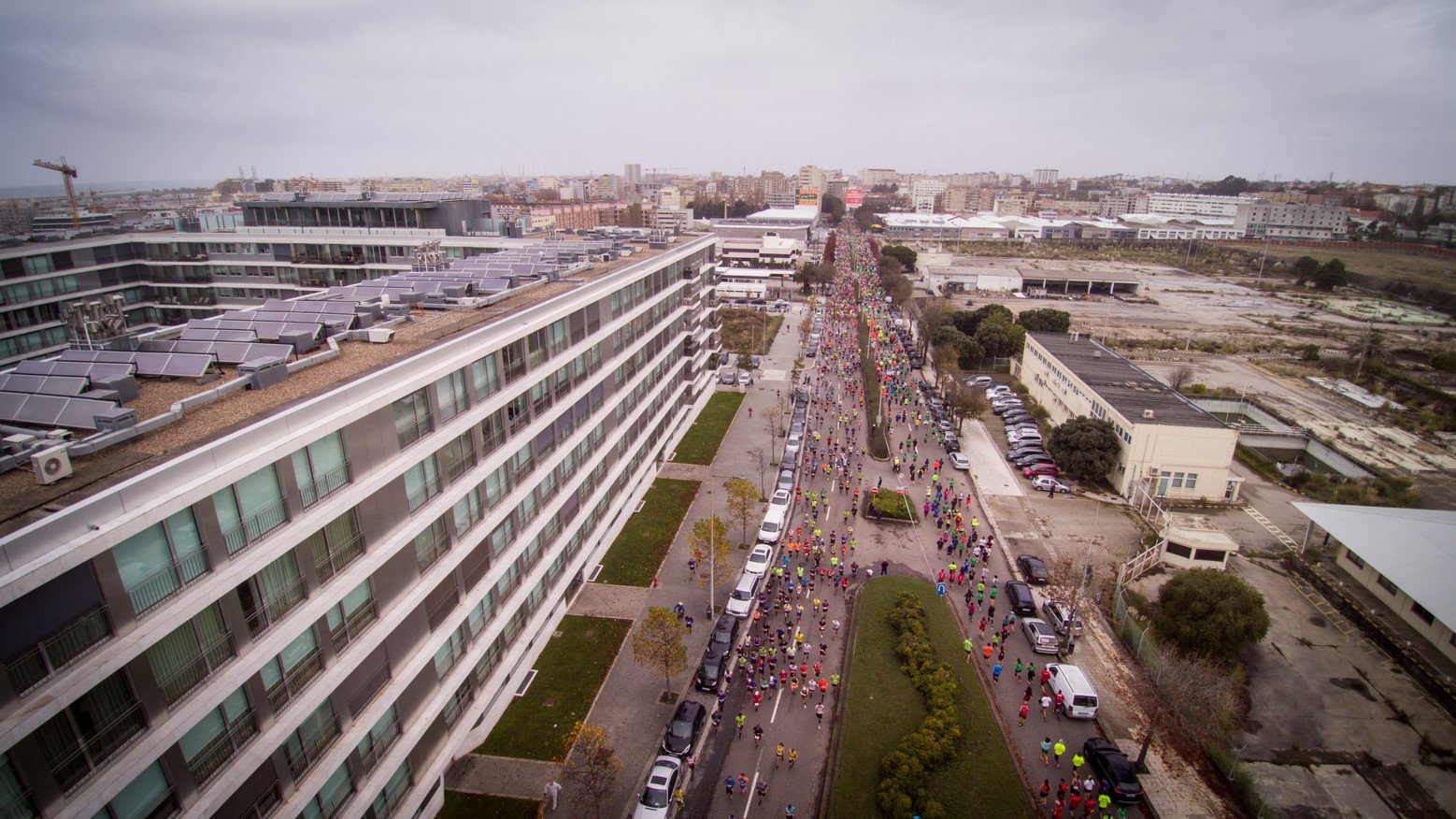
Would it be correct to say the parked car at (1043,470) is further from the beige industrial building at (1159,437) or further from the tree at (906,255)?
the tree at (906,255)

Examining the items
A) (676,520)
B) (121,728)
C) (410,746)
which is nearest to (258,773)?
(121,728)

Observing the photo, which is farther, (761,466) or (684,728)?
(761,466)

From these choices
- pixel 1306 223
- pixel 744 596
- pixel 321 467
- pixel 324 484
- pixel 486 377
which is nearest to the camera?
pixel 321 467

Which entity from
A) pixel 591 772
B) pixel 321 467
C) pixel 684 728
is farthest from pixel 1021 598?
pixel 321 467

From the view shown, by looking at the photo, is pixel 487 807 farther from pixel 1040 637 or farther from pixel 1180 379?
pixel 1180 379

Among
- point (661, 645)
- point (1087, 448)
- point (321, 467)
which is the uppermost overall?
point (321, 467)

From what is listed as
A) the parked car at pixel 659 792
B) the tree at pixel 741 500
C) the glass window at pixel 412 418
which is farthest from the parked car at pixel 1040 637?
the glass window at pixel 412 418

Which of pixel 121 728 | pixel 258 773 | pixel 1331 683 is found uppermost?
pixel 121 728

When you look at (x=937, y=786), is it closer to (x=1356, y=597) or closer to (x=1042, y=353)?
(x=1356, y=597)
